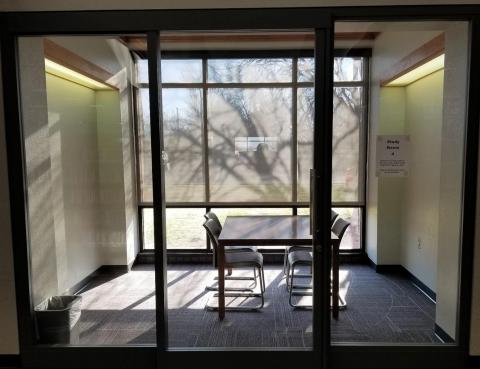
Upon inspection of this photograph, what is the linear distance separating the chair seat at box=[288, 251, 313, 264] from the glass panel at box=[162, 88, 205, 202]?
1.31m

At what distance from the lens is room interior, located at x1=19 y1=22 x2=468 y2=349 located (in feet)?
7.57

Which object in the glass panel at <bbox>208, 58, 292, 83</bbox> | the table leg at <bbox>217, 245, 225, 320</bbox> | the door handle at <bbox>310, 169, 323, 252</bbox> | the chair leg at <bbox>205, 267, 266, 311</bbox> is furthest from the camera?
the glass panel at <bbox>208, 58, 292, 83</bbox>

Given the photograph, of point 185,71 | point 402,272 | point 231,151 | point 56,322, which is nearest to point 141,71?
point 185,71

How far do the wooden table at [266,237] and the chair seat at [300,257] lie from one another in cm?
27

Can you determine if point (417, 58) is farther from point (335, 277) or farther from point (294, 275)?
point (294, 275)

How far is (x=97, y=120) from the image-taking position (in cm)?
271

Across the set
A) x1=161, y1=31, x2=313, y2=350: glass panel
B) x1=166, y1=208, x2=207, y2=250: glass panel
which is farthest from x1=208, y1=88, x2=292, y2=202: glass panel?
x1=166, y1=208, x2=207, y2=250: glass panel

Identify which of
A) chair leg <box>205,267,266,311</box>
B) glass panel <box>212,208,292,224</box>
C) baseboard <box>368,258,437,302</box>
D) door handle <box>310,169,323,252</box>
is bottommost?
chair leg <box>205,267,266,311</box>

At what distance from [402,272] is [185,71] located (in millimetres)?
2893

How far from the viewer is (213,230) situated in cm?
323

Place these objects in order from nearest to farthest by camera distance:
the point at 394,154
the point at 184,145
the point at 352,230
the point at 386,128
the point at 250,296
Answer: the point at 394,154, the point at 386,128, the point at 352,230, the point at 250,296, the point at 184,145

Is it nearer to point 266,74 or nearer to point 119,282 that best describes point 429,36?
point 266,74

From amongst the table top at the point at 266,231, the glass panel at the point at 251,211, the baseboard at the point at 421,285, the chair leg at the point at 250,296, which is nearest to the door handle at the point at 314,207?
the table top at the point at 266,231

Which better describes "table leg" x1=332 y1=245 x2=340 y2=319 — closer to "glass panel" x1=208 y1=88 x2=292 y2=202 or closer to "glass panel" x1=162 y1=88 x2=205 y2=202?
"glass panel" x1=208 y1=88 x2=292 y2=202
